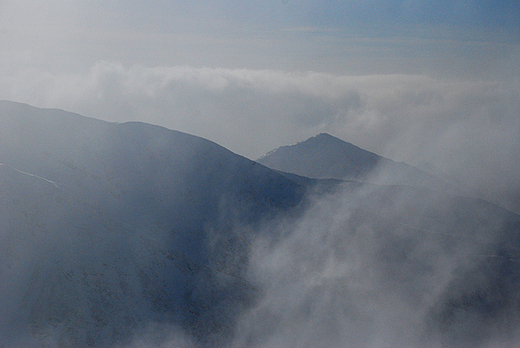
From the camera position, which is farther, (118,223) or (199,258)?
(199,258)

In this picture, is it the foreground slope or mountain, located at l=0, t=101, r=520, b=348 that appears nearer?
the foreground slope

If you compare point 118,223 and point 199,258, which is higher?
point 118,223

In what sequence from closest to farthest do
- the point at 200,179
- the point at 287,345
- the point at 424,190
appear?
1. the point at 287,345
2. the point at 200,179
3. the point at 424,190

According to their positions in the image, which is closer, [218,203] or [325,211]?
[218,203]

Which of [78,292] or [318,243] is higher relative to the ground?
[318,243]

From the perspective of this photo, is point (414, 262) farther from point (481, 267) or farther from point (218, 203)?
point (218, 203)

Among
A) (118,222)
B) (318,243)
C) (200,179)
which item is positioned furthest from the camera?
(200,179)

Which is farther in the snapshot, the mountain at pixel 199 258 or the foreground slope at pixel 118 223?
the mountain at pixel 199 258

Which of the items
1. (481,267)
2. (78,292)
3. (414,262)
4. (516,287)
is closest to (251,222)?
(414,262)
